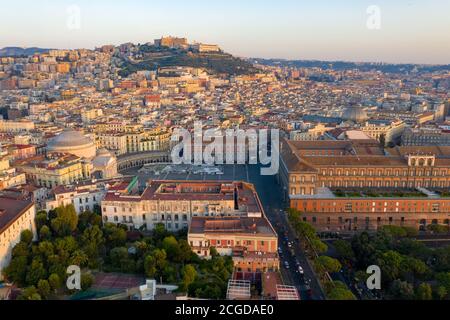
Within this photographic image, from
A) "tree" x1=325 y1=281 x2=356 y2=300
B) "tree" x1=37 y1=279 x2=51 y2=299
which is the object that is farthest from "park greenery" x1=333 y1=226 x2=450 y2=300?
"tree" x1=37 y1=279 x2=51 y2=299

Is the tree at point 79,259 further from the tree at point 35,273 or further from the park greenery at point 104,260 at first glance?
the tree at point 35,273

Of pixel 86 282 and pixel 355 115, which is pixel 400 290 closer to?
pixel 86 282

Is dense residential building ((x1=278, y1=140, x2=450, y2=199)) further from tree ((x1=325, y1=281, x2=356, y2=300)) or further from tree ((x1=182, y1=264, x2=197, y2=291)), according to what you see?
tree ((x1=182, y1=264, x2=197, y2=291))

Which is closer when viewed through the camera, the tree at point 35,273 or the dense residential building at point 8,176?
the tree at point 35,273

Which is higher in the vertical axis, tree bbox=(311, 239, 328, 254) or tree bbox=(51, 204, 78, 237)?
Answer: tree bbox=(51, 204, 78, 237)

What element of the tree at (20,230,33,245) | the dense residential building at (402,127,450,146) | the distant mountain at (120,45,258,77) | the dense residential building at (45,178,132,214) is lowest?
the tree at (20,230,33,245)

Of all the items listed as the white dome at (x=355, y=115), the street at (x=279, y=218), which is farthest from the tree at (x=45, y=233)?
the white dome at (x=355, y=115)

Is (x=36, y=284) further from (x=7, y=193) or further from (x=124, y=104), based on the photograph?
(x=124, y=104)
